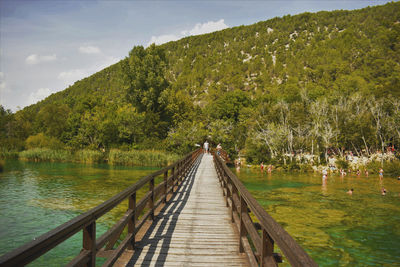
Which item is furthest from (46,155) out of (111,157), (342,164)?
(342,164)

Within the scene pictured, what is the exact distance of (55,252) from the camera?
8.55 m

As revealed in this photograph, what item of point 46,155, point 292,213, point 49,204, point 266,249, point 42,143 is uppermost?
point 42,143

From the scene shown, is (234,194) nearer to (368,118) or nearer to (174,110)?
(368,118)

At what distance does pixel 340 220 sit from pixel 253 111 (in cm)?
4160

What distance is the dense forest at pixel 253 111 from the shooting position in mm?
40375

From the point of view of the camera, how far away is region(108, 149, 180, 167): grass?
34125 mm

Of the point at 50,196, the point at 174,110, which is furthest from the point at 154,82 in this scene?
the point at 50,196

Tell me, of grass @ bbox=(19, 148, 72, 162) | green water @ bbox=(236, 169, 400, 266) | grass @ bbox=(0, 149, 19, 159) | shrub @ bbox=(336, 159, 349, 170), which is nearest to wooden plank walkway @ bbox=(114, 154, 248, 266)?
green water @ bbox=(236, 169, 400, 266)

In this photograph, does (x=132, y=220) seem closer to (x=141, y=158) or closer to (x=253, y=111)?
(x=141, y=158)

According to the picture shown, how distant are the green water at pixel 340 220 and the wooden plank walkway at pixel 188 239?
455cm

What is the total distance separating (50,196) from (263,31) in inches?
7666

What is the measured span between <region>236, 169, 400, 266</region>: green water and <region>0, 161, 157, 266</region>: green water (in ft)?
27.5

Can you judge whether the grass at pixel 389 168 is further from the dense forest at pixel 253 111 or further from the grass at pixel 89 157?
the grass at pixel 89 157

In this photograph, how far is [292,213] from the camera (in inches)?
567
